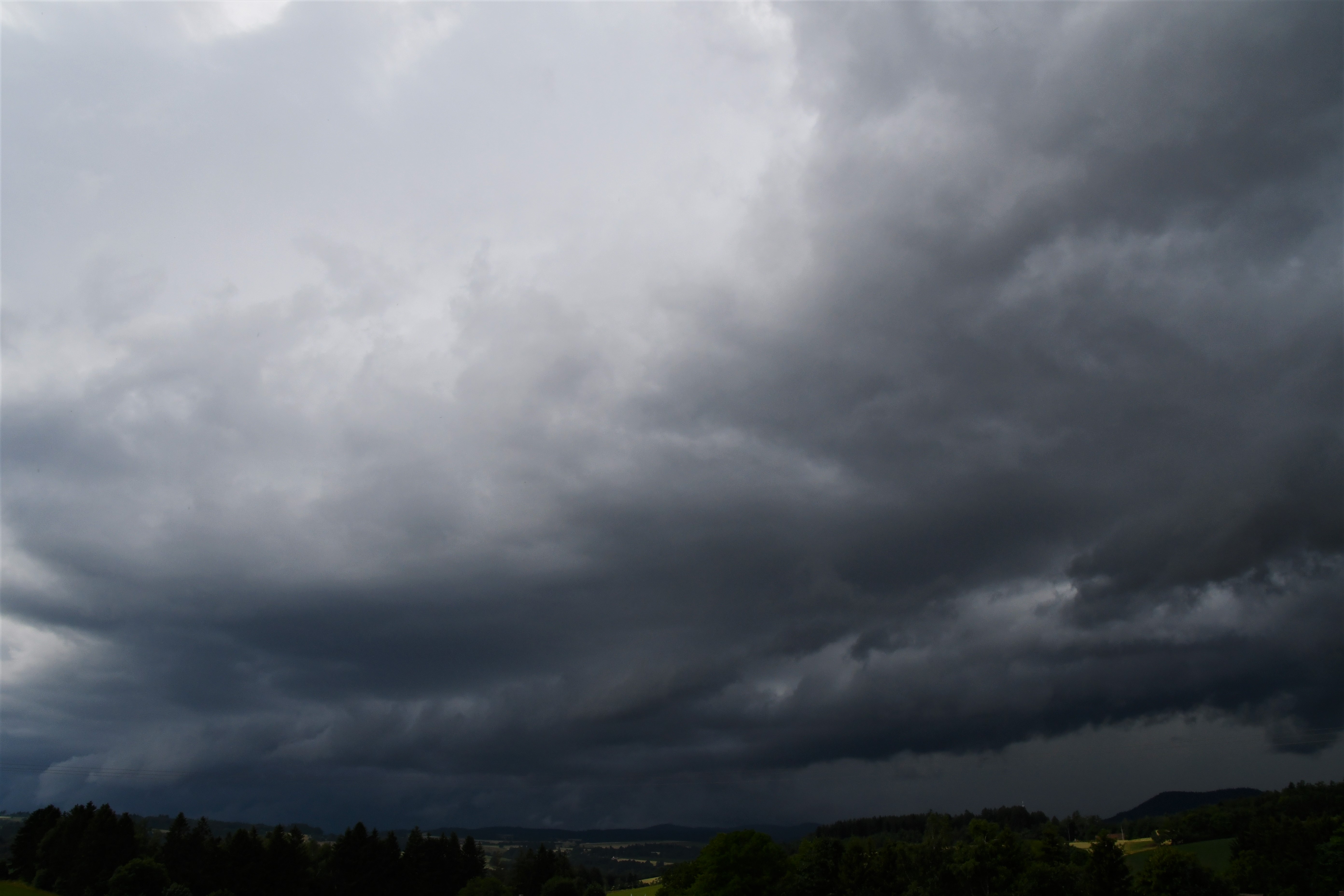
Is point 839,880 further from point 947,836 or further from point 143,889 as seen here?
point 143,889

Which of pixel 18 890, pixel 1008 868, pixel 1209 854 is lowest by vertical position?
pixel 1209 854

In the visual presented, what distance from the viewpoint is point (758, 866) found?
439 ft

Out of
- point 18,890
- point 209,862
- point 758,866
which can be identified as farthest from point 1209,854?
point 18,890

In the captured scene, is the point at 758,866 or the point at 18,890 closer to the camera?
the point at 18,890

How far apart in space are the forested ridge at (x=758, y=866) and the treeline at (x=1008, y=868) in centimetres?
21

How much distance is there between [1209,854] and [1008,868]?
75355mm

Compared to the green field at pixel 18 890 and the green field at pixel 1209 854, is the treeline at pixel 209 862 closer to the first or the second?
the green field at pixel 18 890

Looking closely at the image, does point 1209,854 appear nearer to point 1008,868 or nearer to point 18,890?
point 1008,868

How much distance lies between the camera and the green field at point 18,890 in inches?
4951

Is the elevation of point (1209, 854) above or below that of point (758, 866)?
below

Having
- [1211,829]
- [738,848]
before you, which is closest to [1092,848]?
[738,848]

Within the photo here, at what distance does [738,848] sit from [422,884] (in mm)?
64777

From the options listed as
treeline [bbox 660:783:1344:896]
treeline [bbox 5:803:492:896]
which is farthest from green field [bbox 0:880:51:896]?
treeline [bbox 660:783:1344:896]

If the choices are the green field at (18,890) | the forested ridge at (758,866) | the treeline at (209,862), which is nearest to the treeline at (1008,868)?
the forested ridge at (758,866)
